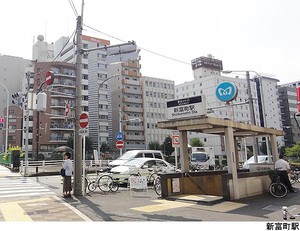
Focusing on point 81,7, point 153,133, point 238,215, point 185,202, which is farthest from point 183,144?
point 153,133

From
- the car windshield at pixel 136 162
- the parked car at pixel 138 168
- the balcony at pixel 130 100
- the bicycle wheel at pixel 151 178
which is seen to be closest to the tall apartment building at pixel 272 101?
the balcony at pixel 130 100

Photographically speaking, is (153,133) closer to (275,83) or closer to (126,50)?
(275,83)

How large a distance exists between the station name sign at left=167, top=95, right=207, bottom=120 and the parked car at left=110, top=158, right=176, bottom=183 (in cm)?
475

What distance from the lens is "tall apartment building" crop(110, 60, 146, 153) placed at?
225ft

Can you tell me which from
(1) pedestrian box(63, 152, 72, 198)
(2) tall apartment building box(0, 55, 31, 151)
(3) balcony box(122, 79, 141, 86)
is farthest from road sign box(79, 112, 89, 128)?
(2) tall apartment building box(0, 55, 31, 151)

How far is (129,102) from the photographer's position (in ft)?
230

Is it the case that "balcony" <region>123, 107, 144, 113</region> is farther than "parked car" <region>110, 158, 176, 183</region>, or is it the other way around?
"balcony" <region>123, 107, 144, 113</region>

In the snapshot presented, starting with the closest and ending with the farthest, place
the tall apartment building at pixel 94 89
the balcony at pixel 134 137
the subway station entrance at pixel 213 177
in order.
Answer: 1. the subway station entrance at pixel 213 177
2. the tall apartment building at pixel 94 89
3. the balcony at pixel 134 137

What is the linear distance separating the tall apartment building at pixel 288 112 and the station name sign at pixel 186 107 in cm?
8836

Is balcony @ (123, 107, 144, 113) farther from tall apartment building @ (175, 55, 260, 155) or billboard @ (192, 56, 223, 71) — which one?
billboard @ (192, 56, 223, 71)

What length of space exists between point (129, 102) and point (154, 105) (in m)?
7.40

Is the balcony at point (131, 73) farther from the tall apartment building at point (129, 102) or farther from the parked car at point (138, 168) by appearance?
the parked car at point (138, 168)

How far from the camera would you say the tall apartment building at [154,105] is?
237ft

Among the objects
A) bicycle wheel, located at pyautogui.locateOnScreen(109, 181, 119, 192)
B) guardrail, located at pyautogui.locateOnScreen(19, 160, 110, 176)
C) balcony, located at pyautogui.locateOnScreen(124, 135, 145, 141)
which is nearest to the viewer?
bicycle wheel, located at pyautogui.locateOnScreen(109, 181, 119, 192)
